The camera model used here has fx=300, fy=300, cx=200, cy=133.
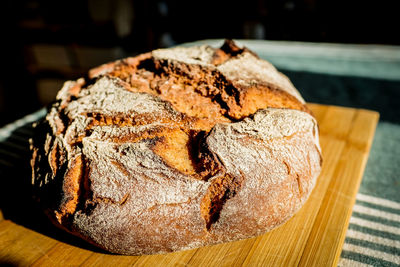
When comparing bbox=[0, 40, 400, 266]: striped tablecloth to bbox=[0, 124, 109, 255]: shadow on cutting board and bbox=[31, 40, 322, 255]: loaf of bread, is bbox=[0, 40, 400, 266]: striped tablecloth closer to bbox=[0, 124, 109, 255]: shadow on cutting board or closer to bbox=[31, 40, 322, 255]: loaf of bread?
bbox=[0, 124, 109, 255]: shadow on cutting board

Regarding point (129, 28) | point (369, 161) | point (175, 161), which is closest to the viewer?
point (175, 161)

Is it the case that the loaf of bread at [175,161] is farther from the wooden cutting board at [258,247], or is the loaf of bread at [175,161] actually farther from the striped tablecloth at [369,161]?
the striped tablecloth at [369,161]

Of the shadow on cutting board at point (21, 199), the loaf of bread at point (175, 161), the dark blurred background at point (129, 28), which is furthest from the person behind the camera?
the dark blurred background at point (129, 28)

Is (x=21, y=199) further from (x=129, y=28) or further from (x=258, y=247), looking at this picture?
(x=129, y=28)

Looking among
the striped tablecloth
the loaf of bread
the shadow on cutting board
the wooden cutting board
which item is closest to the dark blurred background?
the striped tablecloth

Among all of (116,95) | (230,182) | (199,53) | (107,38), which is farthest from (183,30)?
(230,182)

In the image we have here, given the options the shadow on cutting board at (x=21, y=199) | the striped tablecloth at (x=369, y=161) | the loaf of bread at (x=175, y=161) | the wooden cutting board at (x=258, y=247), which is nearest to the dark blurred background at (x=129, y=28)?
the striped tablecloth at (x=369, y=161)

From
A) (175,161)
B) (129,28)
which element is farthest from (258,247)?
(129,28)
